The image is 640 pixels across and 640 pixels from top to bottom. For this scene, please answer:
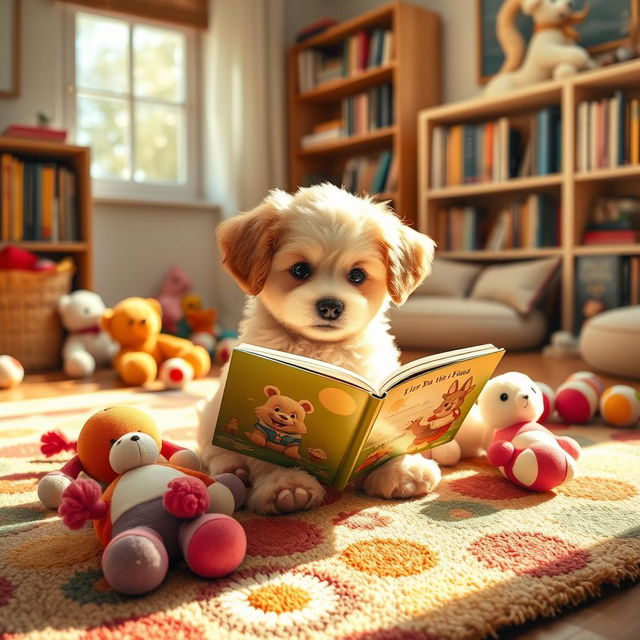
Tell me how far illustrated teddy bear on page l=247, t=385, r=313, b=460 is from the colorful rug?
0.11m

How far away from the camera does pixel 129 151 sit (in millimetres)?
3941

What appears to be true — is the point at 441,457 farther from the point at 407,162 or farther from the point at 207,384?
the point at 407,162

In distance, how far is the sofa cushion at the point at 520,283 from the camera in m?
3.05

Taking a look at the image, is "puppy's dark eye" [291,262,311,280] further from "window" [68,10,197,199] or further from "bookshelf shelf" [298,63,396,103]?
"window" [68,10,197,199]

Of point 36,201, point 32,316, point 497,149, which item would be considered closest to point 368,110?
point 497,149

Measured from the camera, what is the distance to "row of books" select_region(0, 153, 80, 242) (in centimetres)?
307

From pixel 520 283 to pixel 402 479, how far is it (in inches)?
87.5

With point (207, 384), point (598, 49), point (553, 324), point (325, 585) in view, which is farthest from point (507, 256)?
point (325, 585)

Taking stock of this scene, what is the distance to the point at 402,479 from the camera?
1066mm

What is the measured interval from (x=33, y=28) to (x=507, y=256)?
2.74m

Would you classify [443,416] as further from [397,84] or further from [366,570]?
[397,84]

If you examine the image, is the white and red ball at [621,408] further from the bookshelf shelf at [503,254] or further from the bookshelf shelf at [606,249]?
the bookshelf shelf at [503,254]

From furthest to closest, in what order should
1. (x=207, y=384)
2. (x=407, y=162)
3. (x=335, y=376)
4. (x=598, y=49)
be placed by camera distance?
1. (x=407, y=162)
2. (x=598, y=49)
3. (x=207, y=384)
4. (x=335, y=376)

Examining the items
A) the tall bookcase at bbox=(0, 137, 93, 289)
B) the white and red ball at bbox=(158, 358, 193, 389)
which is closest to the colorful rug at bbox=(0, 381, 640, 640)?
the white and red ball at bbox=(158, 358, 193, 389)
